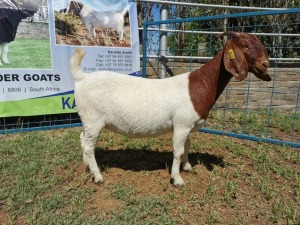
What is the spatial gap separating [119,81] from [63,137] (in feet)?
6.78

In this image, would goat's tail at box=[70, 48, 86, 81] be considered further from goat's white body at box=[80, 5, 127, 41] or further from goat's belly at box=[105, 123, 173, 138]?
goat's white body at box=[80, 5, 127, 41]

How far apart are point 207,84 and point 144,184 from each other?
1.39m

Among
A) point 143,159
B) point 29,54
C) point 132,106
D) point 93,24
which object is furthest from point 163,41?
point 132,106

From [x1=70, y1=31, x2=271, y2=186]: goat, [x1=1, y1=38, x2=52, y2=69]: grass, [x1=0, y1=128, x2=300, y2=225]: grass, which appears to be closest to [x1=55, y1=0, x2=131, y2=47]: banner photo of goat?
[x1=1, y1=38, x2=52, y2=69]: grass

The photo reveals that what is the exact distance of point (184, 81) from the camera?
3.21 metres

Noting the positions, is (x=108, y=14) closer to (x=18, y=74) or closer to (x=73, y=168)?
(x=18, y=74)

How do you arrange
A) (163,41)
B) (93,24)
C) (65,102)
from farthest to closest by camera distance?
(163,41) < (93,24) < (65,102)

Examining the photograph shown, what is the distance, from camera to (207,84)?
10.3ft

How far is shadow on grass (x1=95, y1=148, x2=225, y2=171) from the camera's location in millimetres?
3822

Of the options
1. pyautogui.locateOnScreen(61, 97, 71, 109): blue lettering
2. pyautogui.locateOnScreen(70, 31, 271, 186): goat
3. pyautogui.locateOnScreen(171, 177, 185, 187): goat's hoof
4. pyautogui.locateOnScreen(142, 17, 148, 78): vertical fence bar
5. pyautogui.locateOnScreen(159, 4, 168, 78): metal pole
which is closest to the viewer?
pyautogui.locateOnScreen(70, 31, 271, 186): goat

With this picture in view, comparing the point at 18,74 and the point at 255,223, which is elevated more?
the point at 18,74

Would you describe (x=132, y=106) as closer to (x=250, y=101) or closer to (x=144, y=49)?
(x=144, y=49)

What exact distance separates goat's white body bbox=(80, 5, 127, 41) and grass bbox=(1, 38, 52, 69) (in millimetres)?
809

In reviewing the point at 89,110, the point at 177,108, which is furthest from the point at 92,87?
the point at 177,108
